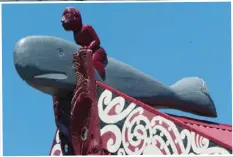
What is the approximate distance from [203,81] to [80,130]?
491 cm

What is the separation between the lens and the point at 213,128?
25156mm

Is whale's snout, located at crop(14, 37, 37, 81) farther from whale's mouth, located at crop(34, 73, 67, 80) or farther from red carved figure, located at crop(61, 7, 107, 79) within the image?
red carved figure, located at crop(61, 7, 107, 79)

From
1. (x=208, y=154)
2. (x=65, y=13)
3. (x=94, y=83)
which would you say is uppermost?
(x=65, y=13)

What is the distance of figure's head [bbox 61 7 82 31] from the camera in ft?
76.3

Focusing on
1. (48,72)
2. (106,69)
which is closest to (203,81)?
(106,69)

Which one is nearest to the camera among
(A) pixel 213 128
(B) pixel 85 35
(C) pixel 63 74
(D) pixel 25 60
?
(D) pixel 25 60

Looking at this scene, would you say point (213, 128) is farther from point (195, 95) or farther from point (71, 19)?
point (71, 19)

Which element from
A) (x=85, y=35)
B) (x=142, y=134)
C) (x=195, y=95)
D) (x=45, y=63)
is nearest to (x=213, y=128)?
(x=195, y=95)

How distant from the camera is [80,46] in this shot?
23641mm

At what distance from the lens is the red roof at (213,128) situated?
24073 mm

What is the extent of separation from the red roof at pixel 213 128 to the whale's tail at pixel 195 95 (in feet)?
1.15

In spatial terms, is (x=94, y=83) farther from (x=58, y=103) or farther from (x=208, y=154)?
(x=208, y=154)

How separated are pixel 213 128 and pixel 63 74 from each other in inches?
191

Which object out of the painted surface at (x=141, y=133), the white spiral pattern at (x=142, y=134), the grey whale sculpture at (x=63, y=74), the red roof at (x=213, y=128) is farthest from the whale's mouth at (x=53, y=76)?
the red roof at (x=213, y=128)
